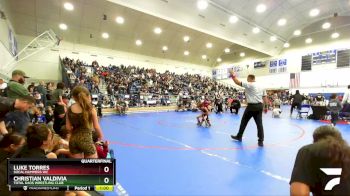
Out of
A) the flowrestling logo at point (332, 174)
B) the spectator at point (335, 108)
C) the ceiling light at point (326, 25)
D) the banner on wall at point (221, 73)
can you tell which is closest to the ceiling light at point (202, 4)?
the spectator at point (335, 108)

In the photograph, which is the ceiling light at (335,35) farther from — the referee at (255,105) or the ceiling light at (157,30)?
the referee at (255,105)

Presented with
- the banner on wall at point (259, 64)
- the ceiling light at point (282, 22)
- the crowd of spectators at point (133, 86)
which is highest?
the ceiling light at point (282, 22)

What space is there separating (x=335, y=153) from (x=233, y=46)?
28456mm

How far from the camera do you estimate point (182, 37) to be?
2248 cm

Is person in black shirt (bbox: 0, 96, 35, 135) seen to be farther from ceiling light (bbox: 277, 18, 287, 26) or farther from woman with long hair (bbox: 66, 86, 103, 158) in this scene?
ceiling light (bbox: 277, 18, 287, 26)

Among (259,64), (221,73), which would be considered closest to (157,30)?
(221,73)

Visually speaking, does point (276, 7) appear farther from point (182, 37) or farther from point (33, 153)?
point (33, 153)

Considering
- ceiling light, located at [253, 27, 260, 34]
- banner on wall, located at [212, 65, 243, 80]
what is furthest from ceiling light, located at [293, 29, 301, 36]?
banner on wall, located at [212, 65, 243, 80]

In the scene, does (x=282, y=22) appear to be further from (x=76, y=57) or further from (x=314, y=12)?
(x=76, y=57)

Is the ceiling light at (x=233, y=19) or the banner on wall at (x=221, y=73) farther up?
the ceiling light at (x=233, y=19)

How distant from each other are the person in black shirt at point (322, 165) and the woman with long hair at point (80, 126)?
2.20m
